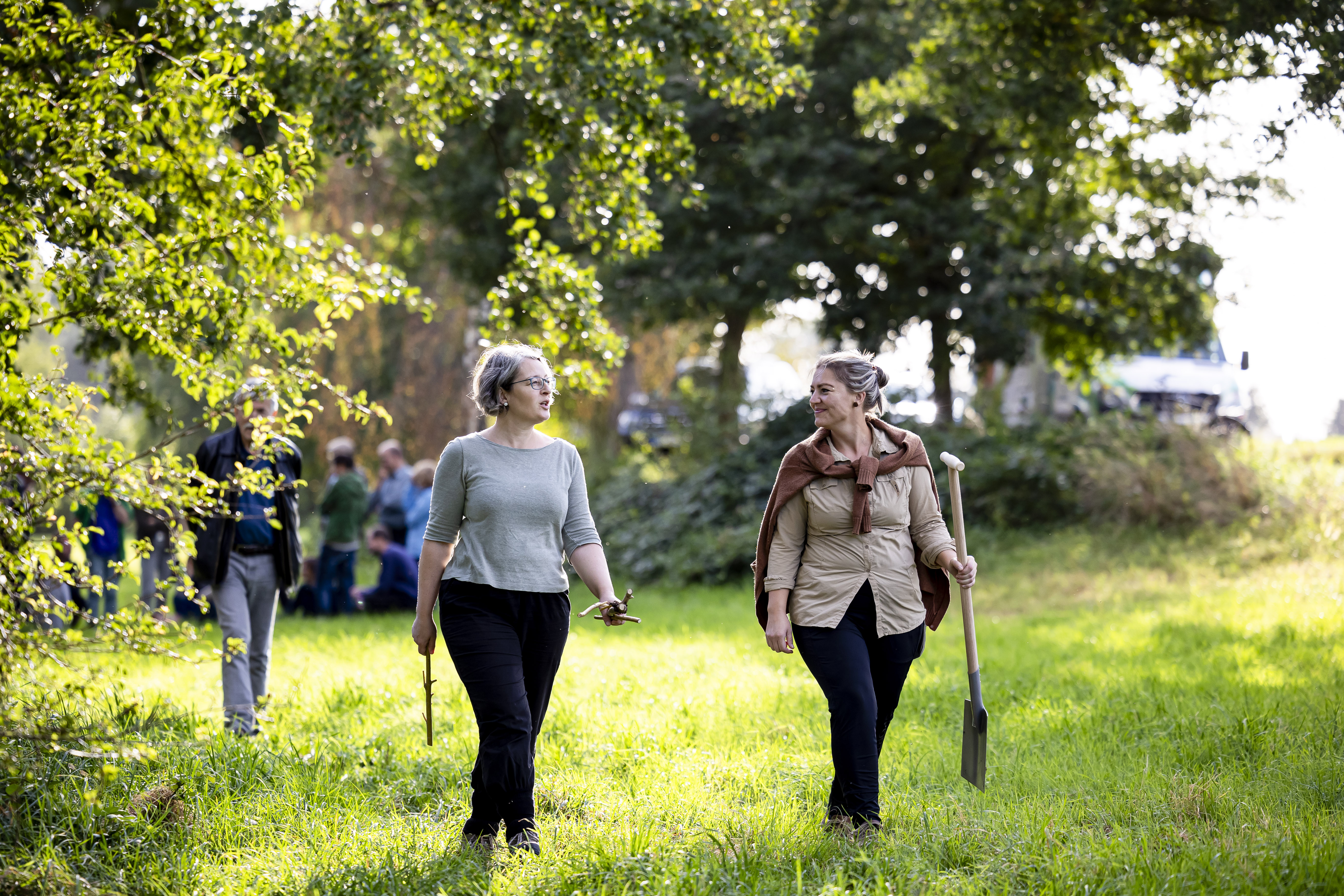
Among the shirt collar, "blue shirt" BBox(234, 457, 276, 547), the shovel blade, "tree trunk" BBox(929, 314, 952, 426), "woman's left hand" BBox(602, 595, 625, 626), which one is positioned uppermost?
"tree trunk" BBox(929, 314, 952, 426)

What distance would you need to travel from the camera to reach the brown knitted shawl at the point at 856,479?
4547 millimetres

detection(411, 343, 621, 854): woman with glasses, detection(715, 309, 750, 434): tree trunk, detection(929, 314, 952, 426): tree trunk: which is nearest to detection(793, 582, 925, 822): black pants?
detection(411, 343, 621, 854): woman with glasses

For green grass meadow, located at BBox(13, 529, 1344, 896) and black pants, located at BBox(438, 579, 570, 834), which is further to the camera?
black pants, located at BBox(438, 579, 570, 834)

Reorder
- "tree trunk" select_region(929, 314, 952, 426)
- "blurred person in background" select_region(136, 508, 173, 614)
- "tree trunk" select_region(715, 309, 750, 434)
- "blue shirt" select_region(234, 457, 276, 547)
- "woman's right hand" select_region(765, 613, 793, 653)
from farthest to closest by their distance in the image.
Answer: "tree trunk" select_region(715, 309, 750, 434) → "tree trunk" select_region(929, 314, 952, 426) → "blurred person in background" select_region(136, 508, 173, 614) → "blue shirt" select_region(234, 457, 276, 547) → "woman's right hand" select_region(765, 613, 793, 653)

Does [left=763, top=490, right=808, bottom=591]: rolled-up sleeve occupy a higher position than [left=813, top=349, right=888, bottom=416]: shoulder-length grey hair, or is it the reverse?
[left=813, top=349, right=888, bottom=416]: shoulder-length grey hair

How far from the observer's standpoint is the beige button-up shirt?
4.55 meters

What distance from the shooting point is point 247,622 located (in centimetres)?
691

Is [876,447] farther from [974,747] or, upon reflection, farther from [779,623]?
[974,747]

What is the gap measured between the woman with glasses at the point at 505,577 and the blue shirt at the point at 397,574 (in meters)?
8.71

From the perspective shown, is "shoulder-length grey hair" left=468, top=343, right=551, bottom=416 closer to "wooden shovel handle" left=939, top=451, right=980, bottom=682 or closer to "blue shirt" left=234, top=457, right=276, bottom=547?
"wooden shovel handle" left=939, top=451, right=980, bottom=682

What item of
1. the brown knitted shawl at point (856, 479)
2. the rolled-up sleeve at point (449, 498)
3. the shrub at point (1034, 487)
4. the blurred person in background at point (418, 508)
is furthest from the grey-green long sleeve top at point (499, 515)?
the shrub at point (1034, 487)

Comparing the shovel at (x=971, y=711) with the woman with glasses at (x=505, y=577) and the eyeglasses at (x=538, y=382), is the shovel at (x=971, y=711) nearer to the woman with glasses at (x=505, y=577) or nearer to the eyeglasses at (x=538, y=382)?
the woman with glasses at (x=505, y=577)

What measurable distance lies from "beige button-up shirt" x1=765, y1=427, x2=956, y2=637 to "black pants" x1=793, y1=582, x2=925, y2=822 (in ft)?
0.17

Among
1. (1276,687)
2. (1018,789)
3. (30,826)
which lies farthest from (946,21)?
(30,826)
